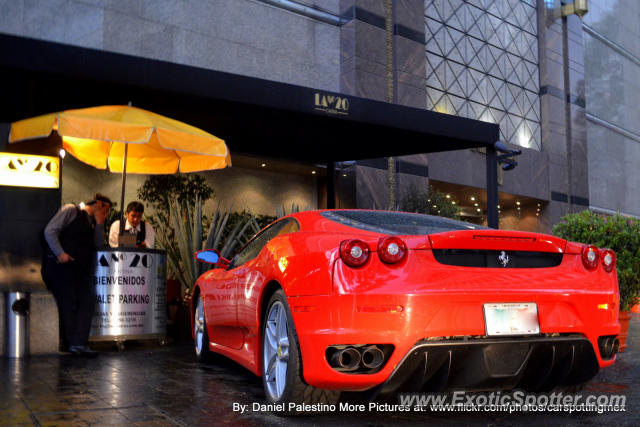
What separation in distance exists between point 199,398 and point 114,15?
11452mm

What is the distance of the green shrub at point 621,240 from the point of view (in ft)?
25.5

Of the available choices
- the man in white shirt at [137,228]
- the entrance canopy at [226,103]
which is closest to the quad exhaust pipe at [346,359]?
the entrance canopy at [226,103]

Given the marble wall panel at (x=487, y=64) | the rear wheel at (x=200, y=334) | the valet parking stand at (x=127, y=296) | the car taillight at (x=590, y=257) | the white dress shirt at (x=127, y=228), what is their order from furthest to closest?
the marble wall panel at (x=487, y=64)
the white dress shirt at (x=127, y=228)
the valet parking stand at (x=127, y=296)
the rear wheel at (x=200, y=334)
the car taillight at (x=590, y=257)

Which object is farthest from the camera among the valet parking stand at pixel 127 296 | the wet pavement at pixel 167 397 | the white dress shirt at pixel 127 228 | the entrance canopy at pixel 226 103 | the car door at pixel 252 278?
the white dress shirt at pixel 127 228

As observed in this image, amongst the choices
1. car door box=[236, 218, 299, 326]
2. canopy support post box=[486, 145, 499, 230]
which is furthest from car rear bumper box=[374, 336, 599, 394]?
canopy support post box=[486, 145, 499, 230]

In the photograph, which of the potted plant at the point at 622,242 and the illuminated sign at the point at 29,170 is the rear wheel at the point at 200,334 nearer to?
the illuminated sign at the point at 29,170

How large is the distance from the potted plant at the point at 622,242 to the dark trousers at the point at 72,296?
5.91 metres

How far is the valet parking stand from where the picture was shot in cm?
770

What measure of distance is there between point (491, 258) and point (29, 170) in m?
6.18

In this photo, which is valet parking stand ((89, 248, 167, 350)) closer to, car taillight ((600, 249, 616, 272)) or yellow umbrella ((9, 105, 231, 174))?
yellow umbrella ((9, 105, 231, 174))

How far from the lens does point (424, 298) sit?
137 inches

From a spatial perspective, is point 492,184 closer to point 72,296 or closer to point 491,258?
point 72,296

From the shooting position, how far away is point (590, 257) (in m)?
4.07

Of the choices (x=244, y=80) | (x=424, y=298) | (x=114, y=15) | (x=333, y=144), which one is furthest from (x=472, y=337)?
(x=114, y=15)
